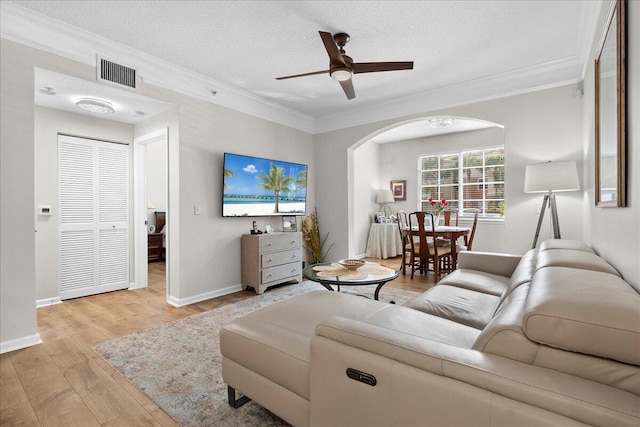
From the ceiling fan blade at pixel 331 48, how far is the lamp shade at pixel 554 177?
2.26 meters

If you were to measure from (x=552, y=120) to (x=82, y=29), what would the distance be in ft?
15.8

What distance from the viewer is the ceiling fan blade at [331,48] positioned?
94.7 inches

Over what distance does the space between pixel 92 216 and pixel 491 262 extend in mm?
4698

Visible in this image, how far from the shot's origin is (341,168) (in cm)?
523

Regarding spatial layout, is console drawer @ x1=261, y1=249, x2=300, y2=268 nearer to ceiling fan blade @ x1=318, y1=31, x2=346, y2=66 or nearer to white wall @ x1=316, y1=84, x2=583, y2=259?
ceiling fan blade @ x1=318, y1=31, x2=346, y2=66

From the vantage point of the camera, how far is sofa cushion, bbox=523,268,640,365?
0.77m

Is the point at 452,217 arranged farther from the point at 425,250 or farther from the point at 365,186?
the point at 425,250

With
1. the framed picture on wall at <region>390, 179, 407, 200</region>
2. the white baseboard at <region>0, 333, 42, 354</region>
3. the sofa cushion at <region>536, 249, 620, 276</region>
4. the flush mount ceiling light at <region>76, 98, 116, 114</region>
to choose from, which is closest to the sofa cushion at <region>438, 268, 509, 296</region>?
the sofa cushion at <region>536, 249, 620, 276</region>

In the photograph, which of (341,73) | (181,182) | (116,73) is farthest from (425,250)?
(116,73)

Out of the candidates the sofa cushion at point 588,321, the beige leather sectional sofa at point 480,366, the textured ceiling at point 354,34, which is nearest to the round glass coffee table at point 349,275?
the beige leather sectional sofa at point 480,366

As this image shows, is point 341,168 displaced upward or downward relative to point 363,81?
downward

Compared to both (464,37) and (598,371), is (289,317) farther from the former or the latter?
(464,37)

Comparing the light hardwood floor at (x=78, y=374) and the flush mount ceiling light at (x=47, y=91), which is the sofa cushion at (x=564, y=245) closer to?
the light hardwood floor at (x=78, y=374)

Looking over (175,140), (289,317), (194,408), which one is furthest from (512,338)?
(175,140)
